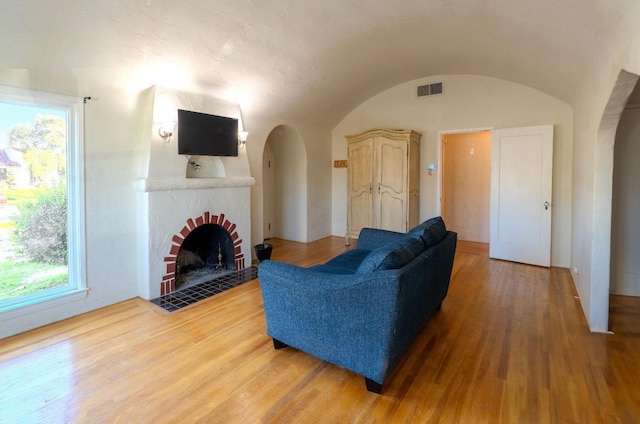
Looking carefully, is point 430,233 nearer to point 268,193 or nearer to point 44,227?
point 44,227

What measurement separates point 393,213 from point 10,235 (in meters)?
4.81

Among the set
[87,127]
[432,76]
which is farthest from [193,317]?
[432,76]

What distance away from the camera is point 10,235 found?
2803mm

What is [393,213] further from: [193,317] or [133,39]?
[133,39]

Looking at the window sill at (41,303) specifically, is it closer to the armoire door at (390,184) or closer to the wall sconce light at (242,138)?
the wall sconce light at (242,138)

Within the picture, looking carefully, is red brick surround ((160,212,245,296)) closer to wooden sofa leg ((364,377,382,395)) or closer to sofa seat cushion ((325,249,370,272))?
sofa seat cushion ((325,249,370,272))

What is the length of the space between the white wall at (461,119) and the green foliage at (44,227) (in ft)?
15.4

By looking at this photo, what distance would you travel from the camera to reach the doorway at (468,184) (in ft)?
20.5

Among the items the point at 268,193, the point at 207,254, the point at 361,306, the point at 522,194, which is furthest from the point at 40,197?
the point at 522,194

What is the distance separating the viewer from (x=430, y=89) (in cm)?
563

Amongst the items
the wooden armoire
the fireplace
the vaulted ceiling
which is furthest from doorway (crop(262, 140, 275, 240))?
the fireplace

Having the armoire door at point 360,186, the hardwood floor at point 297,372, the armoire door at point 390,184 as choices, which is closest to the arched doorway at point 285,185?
the armoire door at point 360,186

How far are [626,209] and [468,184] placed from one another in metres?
2.91

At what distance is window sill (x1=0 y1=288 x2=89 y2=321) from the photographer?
2.72 meters
